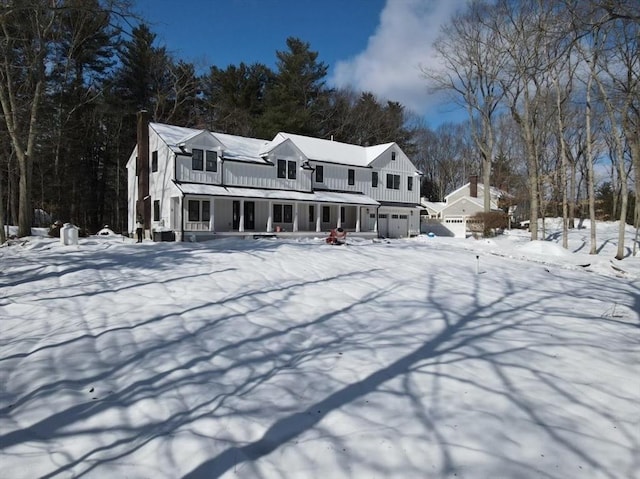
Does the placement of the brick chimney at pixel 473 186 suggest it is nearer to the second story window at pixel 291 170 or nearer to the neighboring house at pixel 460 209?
the neighboring house at pixel 460 209

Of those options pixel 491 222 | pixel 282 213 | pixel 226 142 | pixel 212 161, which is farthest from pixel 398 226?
pixel 212 161

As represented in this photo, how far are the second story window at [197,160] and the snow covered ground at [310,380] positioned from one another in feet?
45.1

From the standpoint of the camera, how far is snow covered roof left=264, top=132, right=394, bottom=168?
28.8 m

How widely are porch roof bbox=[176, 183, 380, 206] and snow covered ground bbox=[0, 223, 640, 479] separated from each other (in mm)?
12390

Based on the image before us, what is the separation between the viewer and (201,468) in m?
3.35

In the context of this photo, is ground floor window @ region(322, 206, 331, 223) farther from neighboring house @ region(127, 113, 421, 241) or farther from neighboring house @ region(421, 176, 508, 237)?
neighboring house @ region(421, 176, 508, 237)

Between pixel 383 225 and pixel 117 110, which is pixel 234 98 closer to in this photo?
pixel 117 110

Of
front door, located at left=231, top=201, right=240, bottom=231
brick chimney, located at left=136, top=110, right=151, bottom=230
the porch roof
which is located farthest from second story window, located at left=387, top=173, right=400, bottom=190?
brick chimney, located at left=136, top=110, right=151, bottom=230

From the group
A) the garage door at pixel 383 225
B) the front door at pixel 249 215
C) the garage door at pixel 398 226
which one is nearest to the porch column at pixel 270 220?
the front door at pixel 249 215

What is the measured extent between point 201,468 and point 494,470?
2290 millimetres

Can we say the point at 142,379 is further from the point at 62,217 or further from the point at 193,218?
the point at 62,217

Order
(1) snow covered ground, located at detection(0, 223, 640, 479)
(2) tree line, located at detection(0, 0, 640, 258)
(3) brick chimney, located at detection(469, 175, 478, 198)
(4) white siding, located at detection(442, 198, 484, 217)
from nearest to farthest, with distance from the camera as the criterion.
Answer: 1. (1) snow covered ground, located at detection(0, 223, 640, 479)
2. (2) tree line, located at detection(0, 0, 640, 258)
3. (4) white siding, located at detection(442, 198, 484, 217)
4. (3) brick chimney, located at detection(469, 175, 478, 198)

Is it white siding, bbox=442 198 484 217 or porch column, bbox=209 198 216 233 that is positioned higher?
white siding, bbox=442 198 484 217

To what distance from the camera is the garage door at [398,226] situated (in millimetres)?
32844
